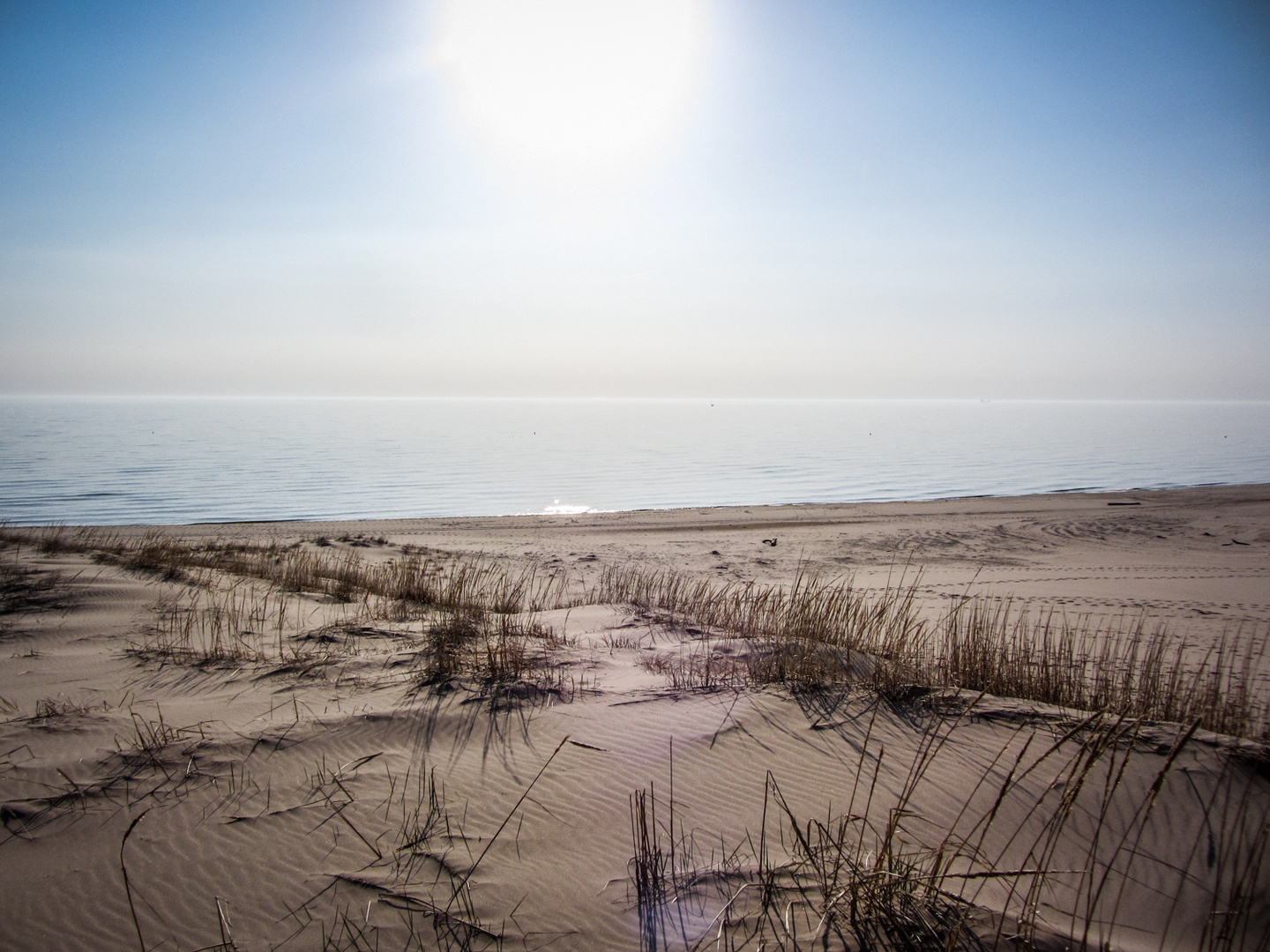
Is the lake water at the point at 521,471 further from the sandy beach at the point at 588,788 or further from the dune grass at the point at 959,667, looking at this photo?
the dune grass at the point at 959,667

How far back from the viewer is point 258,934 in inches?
97.1

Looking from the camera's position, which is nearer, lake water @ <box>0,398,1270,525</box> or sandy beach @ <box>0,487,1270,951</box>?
sandy beach @ <box>0,487,1270,951</box>

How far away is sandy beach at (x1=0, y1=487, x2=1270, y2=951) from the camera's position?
8.33 feet

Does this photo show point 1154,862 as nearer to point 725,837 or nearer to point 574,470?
point 725,837

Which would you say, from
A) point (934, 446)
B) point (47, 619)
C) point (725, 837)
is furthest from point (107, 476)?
point (934, 446)

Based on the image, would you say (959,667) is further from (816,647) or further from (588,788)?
(588,788)

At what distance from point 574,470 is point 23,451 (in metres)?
36.6

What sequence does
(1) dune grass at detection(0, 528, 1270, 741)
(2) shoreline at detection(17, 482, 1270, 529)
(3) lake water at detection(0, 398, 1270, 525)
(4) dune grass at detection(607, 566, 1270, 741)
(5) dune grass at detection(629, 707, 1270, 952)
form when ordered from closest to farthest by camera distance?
(5) dune grass at detection(629, 707, 1270, 952) → (4) dune grass at detection(607, 566, 1270, 741) → (1) dune grass at detection(0, 528, 1270, 741) → (2) shoreline at detection(17, 482, 1270, 529) → (3) lake water at detection(0, 398, 1270, 525)

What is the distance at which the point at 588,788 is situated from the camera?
3.47m

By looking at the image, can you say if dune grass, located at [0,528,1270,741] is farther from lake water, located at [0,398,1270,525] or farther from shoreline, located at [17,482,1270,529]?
lake water, located at [0,398,1270,525]

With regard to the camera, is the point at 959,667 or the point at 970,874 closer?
the point at 970,874

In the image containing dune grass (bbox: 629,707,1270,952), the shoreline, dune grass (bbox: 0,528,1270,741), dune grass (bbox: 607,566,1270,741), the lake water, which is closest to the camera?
dune grass (bbox: 629,707,1270,952)

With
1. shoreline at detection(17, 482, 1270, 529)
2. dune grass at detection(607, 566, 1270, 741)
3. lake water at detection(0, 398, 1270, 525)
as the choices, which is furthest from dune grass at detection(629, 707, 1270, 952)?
lake water at detection(0, 398, 1270, 525)

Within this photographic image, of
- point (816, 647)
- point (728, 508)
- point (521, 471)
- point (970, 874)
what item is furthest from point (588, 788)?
point (521, 471)
